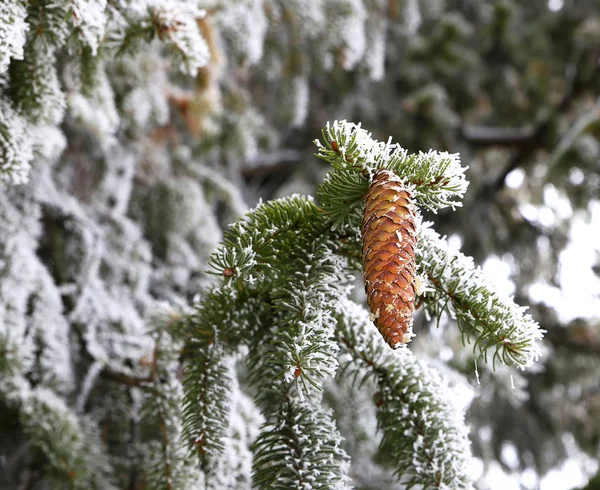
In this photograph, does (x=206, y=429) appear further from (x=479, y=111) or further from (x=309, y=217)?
(x=479, y=111)

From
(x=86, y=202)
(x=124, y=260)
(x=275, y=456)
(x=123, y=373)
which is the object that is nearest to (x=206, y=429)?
(x=275, y=456)

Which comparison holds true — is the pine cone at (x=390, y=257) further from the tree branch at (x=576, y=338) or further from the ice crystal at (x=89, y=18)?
the tree branch at (x=576, y=338)

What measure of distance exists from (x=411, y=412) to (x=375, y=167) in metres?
0.35

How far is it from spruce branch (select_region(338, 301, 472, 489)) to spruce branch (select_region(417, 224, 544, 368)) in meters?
0.12

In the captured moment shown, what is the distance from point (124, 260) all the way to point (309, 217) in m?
0.91

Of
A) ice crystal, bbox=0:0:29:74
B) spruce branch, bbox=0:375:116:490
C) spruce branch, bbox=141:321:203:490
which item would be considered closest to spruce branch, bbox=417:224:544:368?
spruce branch, bbox=141:321:203:490

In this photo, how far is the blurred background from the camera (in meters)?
1.33

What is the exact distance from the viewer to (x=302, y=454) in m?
0.73

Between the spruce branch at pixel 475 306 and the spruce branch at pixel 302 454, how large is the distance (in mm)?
212

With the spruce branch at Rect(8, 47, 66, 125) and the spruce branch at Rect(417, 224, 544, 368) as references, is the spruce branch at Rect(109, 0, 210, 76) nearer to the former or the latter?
the spruce branch at Rect(8, 47, 66, 125)

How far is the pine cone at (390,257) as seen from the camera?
22.9 inches

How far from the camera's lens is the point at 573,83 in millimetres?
2775

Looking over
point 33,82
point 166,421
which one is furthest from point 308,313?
point 33,82

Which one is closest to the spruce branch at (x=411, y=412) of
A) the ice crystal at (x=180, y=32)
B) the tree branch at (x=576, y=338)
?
the ice crystal at (x=180, y=32)
